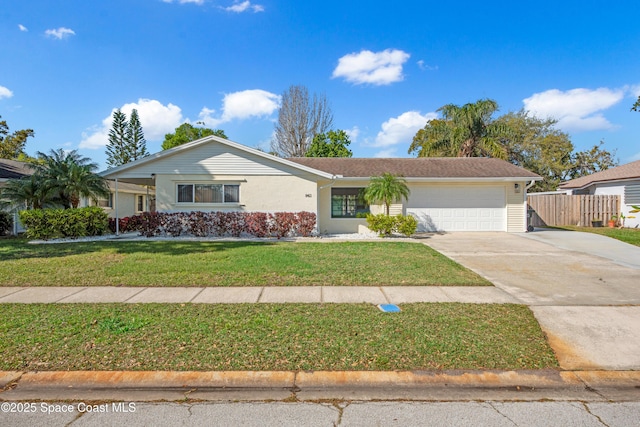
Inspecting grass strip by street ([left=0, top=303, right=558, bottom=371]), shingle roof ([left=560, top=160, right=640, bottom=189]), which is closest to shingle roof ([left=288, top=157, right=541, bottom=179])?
shingle roof ([left=560, top=160, right=640, bottom=189])

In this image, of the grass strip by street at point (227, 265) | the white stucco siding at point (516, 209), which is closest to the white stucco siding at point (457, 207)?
the white stucco siding at point (516, 209)

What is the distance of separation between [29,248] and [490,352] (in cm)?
1254

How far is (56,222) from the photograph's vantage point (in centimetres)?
1238

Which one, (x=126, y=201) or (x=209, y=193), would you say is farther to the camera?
(x=126, y=201)

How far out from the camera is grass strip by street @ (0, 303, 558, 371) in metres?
3.51

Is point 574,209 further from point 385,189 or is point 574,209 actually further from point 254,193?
point 254,193

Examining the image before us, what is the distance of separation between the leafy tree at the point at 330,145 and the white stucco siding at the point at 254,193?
19071mm

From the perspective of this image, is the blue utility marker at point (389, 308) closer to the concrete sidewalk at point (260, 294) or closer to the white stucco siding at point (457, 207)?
the concrete sidewalk at point (260, 294)

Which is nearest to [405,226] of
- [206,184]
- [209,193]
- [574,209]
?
[209,193]

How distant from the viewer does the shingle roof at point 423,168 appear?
16.0 meters

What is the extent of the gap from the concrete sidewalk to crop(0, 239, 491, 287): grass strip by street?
0.28 metres

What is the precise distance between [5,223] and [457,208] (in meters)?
19.7

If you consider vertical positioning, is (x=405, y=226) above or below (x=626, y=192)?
below

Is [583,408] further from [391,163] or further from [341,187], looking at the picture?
[391,163]
